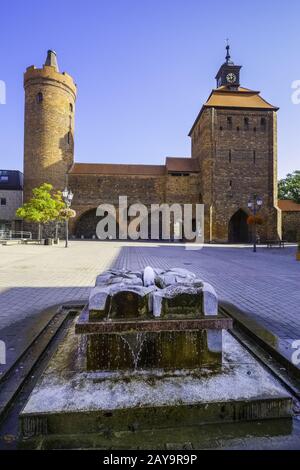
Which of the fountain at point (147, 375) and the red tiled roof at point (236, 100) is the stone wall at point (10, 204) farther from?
the fountain at point (147, 375)

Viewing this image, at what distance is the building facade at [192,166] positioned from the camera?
33.4 m

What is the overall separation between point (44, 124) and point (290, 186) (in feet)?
130

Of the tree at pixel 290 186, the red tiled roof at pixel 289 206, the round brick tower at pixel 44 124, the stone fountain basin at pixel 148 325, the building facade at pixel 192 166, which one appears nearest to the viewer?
the stone fountain basin at pixel 148 325

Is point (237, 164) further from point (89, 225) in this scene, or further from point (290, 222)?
point (89, 225)

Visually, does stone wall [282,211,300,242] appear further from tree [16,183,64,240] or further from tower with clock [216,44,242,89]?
tree [16,183,64,240]

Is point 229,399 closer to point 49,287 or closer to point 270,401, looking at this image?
point 270,401

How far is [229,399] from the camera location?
208 centimetres

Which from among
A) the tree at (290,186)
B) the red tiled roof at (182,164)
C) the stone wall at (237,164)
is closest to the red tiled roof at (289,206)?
the stone wall at (237,164)

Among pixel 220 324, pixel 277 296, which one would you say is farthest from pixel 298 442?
pixel 277 296

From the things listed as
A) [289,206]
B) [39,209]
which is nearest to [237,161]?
[289,206]
